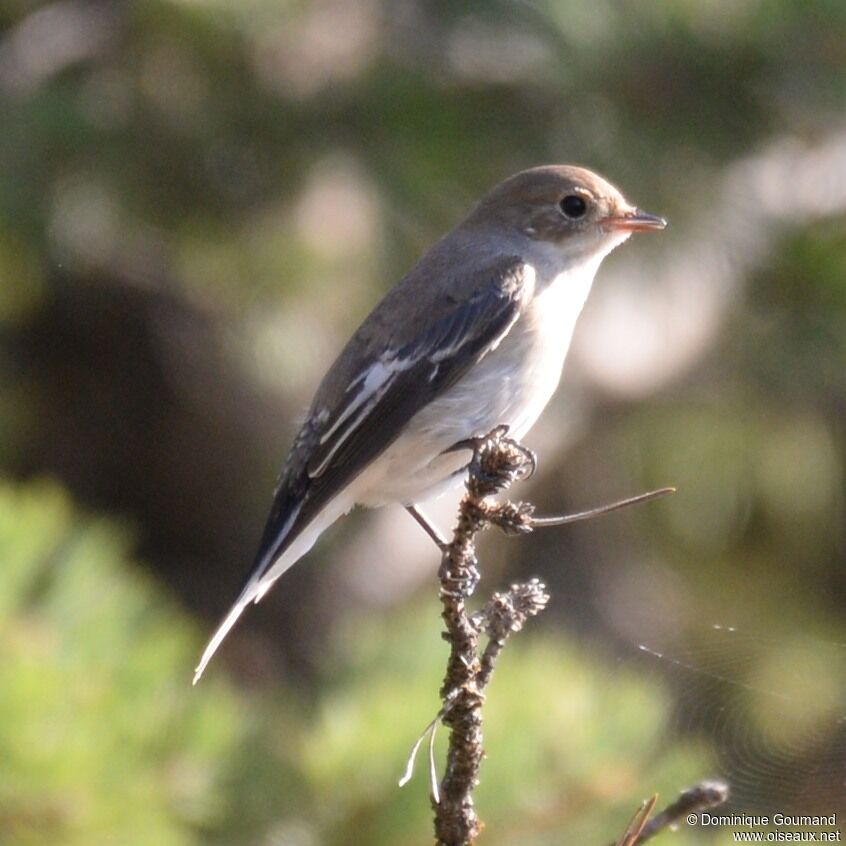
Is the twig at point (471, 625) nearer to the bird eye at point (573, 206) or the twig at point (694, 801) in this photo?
the twig at point (694, 801)

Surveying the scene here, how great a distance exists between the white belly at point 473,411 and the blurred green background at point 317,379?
0.34 meters

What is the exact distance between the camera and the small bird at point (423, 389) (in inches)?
122

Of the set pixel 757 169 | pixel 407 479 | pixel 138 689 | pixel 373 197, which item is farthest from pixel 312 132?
pixel 138 689

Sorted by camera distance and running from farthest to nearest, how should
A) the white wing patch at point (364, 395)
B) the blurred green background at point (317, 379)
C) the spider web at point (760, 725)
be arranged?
1. the white wing patch at point (364, 395)
2. the blurred green background at point (317, 379)
3. the spider web at point (760, 725)

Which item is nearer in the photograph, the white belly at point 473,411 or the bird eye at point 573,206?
the white belly at point 473,411

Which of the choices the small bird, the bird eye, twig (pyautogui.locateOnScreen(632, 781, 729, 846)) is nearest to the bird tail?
the small bird

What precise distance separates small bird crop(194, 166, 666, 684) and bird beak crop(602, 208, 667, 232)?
0.18m

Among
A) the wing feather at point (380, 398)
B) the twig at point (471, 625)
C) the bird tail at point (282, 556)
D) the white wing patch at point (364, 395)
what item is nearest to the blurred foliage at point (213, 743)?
the bird tail at point (282, 556)

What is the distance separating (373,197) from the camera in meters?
4.82

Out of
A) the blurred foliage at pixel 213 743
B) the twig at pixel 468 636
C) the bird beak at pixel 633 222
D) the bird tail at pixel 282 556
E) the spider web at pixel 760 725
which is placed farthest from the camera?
the bird beak at pixel 633 222

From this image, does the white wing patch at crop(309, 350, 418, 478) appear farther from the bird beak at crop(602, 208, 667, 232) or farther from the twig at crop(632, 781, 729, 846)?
the twig at crop(632, 781, 729, 846)

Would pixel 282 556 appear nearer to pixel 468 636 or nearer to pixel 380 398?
pixel 380 398

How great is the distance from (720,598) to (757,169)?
1933 millimetres

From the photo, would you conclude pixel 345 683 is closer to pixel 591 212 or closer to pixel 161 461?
pixel 591 212
